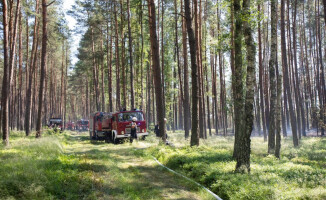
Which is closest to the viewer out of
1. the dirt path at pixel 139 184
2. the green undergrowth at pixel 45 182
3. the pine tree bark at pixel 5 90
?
the green undergrowth at pixel 45 182

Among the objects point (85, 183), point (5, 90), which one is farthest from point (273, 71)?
point (5, 90)

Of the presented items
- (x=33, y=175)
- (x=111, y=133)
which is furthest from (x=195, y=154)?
(x=111, y=133)

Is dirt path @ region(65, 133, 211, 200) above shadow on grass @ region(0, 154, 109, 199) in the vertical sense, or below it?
below

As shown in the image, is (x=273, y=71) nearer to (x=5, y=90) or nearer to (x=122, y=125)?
(x=122, y=125)

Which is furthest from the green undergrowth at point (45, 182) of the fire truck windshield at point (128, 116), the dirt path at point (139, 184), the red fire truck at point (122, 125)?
the fire truck windshield at point (128, 116)

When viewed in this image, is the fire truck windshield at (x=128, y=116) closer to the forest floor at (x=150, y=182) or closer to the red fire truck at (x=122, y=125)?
the red fire truck at (x=122, y=125)

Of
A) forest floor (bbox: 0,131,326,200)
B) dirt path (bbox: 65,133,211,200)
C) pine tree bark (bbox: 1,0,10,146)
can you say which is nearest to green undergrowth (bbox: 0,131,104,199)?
forest floor (bbox: 0,131,326,200)

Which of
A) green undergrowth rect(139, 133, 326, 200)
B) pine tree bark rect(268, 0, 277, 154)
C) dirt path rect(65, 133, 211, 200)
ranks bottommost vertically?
dirt path rect(65, 133, 211, 200)

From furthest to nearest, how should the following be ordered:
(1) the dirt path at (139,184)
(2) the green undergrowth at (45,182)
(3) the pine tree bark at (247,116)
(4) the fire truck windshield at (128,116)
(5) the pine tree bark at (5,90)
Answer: (4) the fire truck windshield at (128,116)
(5) the pine tree bark at (5,90)
(3) the pine tree bark at (247,116)
(1) the dirt path at (139,184)
(2) the green undergrowth at (45,182)

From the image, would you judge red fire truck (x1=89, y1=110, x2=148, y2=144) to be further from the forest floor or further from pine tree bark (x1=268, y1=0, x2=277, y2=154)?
the forest floor

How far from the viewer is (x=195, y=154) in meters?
11.1

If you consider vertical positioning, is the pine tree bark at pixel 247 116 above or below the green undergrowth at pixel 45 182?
above

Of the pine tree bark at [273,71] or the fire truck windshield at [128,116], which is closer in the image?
the pine tree bark at [273,71]

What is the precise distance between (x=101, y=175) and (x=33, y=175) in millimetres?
2187
